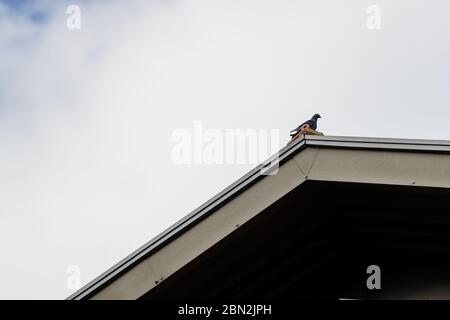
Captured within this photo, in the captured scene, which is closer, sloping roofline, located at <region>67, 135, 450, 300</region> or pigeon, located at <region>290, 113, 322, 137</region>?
sloping roofline, located at <region>67, 135, 450, 300</region>

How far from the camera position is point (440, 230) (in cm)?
730

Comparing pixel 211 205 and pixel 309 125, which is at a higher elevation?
pixel 309 125

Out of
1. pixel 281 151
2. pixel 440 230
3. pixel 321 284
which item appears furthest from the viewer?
pixel 321 284

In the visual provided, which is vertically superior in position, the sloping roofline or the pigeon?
the pigeon

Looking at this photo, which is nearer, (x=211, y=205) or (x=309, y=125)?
(x=211, y=205)

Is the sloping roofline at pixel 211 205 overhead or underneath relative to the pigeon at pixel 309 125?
underneath

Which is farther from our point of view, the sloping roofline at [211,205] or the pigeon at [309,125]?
the pigeon at [309,125]

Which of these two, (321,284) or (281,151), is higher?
(281,151)
